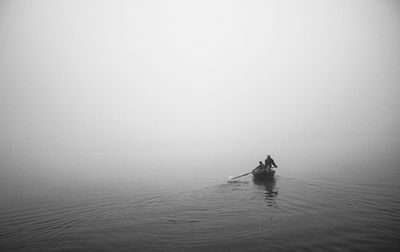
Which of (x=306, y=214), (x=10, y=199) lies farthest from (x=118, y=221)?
(x=10, y=199)

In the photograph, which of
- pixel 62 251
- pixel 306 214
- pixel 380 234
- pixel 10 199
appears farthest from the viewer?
pixel 10 199

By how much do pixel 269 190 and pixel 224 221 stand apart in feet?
30.8

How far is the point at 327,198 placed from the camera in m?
17.7

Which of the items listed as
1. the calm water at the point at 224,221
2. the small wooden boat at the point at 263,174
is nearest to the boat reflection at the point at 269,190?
the calm water at the point at 224,221

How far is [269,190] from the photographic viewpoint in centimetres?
2153

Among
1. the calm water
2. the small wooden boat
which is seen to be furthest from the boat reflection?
the small wooden boat

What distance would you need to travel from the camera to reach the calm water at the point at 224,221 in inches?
416

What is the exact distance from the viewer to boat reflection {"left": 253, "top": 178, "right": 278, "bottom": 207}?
17.4m

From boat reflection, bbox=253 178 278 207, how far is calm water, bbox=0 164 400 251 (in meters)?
0.08

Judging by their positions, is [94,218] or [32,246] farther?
[94,218]

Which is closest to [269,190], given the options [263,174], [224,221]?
[263,174]

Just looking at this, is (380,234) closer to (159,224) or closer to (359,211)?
(359,211)

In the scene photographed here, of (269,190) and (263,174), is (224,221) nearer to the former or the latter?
(269,190)

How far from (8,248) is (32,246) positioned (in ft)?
4.92
